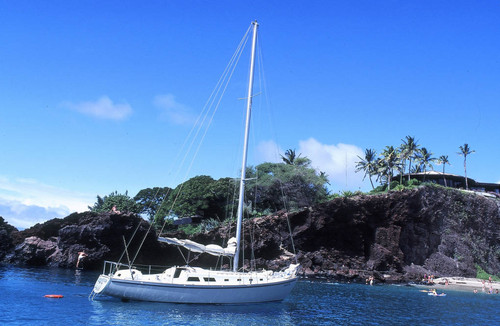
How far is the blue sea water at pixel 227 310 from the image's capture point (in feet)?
69.7

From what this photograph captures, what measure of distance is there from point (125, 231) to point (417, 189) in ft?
152

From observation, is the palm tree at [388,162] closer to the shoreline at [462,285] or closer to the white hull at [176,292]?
the shoreline at [462,285]

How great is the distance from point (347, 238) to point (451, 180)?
37.5m

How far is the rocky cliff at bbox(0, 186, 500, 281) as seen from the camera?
175 ft

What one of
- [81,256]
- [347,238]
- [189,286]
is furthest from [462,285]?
[81,256]

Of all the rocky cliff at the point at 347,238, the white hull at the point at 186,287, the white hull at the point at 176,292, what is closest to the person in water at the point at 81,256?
the rocky cliff at the point at 347,238

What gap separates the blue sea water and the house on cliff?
4629 cm

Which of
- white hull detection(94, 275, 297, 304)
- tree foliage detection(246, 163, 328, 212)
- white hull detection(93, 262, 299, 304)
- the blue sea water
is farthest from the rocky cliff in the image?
white hull detection(94, 275, 297, 304)

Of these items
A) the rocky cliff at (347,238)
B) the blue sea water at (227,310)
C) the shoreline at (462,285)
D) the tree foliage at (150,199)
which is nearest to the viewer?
the blue sea water at (227,310)

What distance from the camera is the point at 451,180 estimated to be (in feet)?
276

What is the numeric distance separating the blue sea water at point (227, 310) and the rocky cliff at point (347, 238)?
17.0 meters

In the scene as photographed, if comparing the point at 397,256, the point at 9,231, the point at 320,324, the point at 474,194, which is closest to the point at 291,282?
the point at 320,324

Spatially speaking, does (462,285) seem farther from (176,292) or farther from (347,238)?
(176,292)

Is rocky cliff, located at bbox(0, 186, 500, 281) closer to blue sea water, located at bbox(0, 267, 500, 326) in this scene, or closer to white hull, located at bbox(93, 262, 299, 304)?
blue sea water, located at bbox(0, 267, 500, 326)
